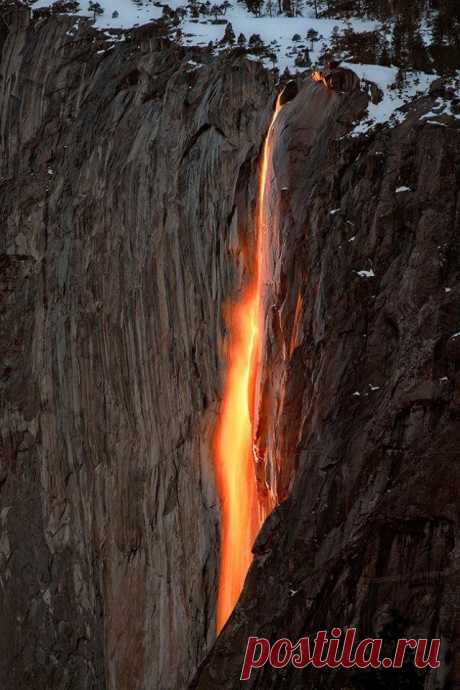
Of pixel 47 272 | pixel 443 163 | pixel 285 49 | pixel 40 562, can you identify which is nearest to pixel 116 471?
pixel 40 562

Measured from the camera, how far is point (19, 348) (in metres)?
30.1

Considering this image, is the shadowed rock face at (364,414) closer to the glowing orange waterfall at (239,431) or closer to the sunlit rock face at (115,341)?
the glowing orange waterfall at (239,431)

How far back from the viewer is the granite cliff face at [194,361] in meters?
17.5

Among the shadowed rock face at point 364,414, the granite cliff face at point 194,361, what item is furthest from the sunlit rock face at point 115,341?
the shadowed rock face at point 364,414

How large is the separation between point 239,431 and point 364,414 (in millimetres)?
6374

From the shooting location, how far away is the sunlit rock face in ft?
84.4

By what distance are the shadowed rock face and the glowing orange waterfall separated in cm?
200

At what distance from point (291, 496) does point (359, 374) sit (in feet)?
6.50

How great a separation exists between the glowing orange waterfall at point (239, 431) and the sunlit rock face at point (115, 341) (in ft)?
1.26

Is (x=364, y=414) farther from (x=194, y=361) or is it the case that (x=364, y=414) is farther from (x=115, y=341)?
(x=115, y=341)

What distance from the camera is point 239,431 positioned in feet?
79.7

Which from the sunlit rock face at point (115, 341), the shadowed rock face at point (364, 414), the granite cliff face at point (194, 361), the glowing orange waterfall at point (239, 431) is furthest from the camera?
the sunlit rock face at point (115, 341)

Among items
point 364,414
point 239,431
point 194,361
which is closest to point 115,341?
point 194,361

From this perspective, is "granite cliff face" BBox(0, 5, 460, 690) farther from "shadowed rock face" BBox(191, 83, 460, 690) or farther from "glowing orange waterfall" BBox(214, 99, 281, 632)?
"glowing orange waterfall" BBox(214, 99, 281, 632)
